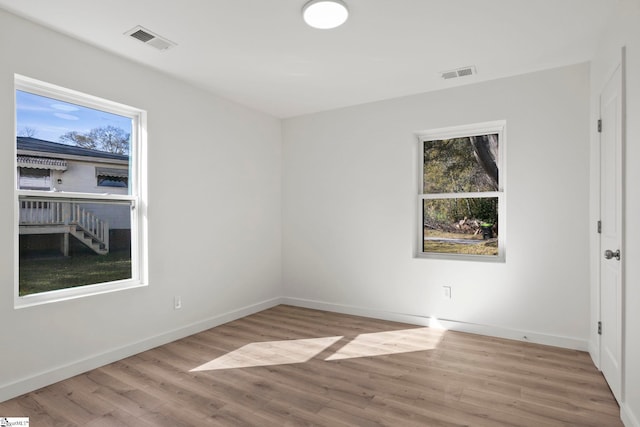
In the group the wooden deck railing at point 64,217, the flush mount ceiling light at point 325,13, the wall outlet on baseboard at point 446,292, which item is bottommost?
the wall outlet on baseboard at point 446,292

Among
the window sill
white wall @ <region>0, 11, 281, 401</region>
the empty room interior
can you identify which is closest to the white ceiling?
the empty room interior

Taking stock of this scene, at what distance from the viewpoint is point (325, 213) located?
4.92 meters

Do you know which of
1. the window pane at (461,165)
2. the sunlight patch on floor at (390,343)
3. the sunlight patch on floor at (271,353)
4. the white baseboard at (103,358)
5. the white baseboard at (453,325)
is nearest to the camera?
the white baseboard at (103,358)

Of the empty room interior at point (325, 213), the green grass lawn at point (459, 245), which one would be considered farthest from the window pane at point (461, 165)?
the green grass lawn at point (459, 245)

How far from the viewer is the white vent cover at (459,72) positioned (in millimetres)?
3525

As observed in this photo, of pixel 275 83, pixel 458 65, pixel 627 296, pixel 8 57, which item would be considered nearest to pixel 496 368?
pixel 627 296

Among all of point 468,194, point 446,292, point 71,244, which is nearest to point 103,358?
point 71,244

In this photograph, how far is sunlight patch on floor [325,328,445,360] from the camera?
11.0ft

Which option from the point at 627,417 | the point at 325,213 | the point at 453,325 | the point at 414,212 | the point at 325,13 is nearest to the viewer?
the point at 627,417

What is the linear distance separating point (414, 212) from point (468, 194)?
0.62m

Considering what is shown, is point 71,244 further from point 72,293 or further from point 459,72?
point 459,72

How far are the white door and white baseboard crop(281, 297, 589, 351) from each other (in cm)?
56

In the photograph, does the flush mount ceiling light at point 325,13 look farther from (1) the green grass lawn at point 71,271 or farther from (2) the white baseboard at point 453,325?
(2) the white baseboard at point 453,325

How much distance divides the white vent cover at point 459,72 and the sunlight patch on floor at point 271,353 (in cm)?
288
